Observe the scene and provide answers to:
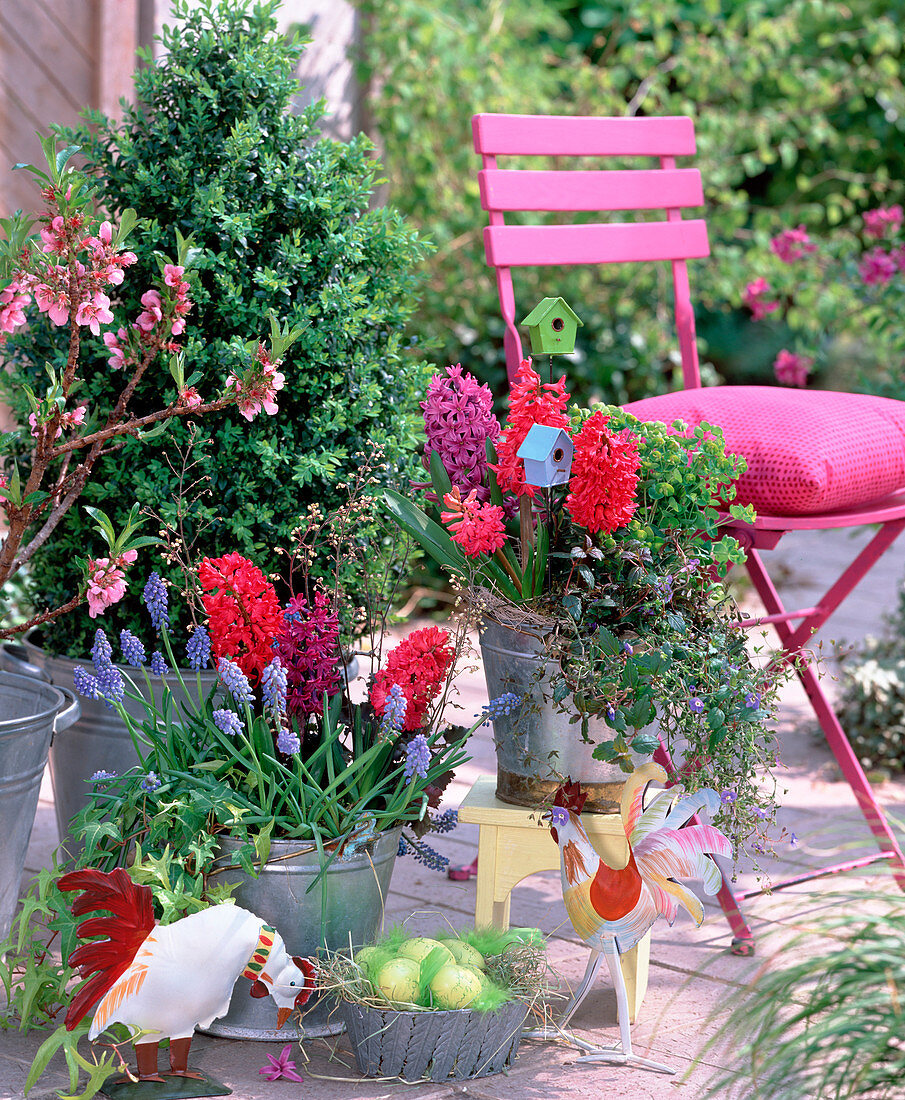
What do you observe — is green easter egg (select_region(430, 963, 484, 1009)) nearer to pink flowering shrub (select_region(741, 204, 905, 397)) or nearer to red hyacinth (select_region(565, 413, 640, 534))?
red hyacinth (select_region(565, 413, 640, 534))

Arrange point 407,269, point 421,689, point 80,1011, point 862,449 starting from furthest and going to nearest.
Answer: point 407,269 < point 862,449 < point 421,689 < point 80,1011

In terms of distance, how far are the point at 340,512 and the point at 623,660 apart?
0.51 meters

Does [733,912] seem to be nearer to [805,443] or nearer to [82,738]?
[805,443]

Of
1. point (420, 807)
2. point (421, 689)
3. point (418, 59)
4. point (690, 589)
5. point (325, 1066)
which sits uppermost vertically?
point (418, 59)

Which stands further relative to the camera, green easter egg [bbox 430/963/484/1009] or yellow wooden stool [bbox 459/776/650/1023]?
yellow wooden stool [bbox 459/776/650/1023]

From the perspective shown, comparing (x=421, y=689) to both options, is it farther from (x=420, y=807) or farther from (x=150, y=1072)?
(x=150, y=1072)

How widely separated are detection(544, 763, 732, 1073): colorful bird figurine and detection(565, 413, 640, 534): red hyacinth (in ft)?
1.22

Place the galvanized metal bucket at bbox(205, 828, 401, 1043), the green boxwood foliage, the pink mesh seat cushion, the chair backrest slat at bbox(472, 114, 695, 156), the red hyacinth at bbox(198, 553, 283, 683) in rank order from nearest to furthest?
the galvanized metal bucket at bbox(205, 828, 401, 1043) → the red hyacinth at bbox(198, 553, 283, 683) → the pink mesh seat cushion → the green boxwood foliage → the chair backrest slat at bbox(472, 114, 695, 156)

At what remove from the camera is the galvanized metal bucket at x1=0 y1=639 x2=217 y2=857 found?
232 centimetres

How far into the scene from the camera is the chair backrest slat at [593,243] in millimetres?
2320

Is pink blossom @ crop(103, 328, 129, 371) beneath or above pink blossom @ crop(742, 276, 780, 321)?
beneath

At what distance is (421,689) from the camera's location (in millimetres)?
2016

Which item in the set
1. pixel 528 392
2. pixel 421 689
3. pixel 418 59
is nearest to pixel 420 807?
pixel 421 689

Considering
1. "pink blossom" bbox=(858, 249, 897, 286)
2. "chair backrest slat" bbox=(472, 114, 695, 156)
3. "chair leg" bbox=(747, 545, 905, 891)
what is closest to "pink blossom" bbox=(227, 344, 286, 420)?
"chair backrest slat" bbox=(472, 114, 695, 156)
